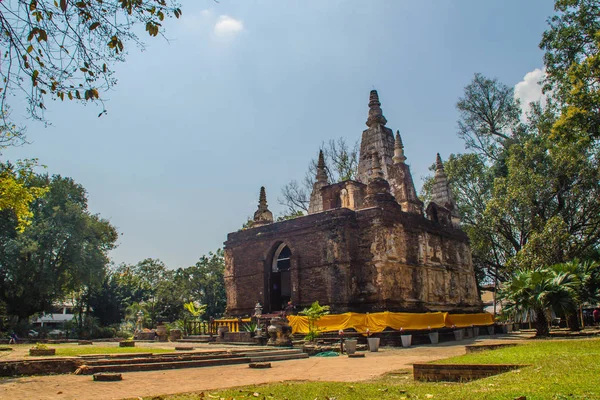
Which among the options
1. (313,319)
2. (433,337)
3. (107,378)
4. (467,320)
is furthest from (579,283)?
(107,378)

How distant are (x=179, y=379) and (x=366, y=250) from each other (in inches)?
519

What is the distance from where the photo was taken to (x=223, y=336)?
2003 centimetres

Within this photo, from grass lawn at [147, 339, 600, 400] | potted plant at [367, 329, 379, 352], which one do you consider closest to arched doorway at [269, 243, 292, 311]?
potted plant at [367, 329, 379, 352]

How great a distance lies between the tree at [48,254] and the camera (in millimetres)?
30875

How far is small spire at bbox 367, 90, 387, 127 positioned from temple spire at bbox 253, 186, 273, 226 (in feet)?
22.8

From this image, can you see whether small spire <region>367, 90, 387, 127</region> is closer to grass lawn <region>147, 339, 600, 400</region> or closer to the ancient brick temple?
the ancient brick temple

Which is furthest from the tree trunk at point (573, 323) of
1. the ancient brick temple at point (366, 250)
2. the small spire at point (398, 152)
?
the small spire at point (398, 152)

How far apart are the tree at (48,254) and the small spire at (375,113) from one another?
20360mm

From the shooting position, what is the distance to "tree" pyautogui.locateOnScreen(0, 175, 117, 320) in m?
30.9

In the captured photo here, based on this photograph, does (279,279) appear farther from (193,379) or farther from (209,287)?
(209,287)

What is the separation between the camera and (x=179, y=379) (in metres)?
9.04

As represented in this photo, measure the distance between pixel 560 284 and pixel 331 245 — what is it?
29.1 ft

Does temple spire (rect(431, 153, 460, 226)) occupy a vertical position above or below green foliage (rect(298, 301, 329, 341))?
above

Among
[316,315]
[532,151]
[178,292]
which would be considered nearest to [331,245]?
[316,315]
